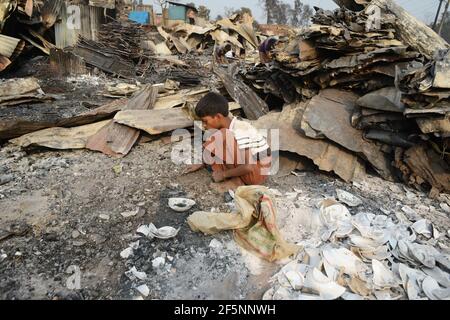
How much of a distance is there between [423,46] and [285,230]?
3.25 m

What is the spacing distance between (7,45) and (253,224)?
7.65 m

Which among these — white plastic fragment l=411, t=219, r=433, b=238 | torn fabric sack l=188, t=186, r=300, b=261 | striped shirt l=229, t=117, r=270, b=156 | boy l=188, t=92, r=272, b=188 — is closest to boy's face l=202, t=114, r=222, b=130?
boy l=188, t=92, r=272, b=188

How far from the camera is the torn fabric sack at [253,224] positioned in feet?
7.25

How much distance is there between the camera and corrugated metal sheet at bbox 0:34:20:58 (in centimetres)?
713

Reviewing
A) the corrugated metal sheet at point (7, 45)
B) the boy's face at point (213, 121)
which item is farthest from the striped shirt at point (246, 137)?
the corrugated metal sheet at point (7, 45)

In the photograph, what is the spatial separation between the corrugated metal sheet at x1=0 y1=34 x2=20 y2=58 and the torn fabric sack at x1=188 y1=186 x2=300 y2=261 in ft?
23.8

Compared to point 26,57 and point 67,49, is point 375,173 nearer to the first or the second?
point 67,49

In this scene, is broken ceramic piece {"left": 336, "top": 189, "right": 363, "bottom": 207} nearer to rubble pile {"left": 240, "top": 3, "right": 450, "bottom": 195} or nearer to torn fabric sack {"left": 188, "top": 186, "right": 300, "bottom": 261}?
rubble pile {"left": 240, "top": 3, "right": 450, "bottom": 195}

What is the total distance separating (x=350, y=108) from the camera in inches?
149

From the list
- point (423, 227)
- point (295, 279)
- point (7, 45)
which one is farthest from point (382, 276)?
point (7, 45)

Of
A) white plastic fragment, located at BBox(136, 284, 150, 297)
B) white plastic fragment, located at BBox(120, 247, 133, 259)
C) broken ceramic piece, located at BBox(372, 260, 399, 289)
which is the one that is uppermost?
broken ceramic piece, located at BBox(372, 260, 399, 289)

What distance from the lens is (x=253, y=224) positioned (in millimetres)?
2361

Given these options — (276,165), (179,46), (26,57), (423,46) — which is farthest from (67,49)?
(423,46)

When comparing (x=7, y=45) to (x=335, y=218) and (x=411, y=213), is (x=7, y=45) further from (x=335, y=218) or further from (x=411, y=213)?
(x=411, y=213)
